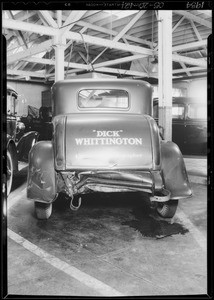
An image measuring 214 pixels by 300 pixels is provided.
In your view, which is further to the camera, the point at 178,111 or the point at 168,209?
the point at 178,111

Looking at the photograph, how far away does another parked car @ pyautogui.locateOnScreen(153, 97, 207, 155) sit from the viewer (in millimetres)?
9031

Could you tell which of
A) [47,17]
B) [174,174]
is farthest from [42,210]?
[47,17]

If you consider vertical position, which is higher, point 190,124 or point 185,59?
point 185,59

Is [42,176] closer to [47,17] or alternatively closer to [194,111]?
[47,17]

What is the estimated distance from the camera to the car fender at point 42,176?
11.6 ft

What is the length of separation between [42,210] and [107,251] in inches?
48.7

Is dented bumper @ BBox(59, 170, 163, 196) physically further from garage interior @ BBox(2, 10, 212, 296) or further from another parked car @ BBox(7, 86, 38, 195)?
another parked car @ BBox(7, 86, 38, 195)

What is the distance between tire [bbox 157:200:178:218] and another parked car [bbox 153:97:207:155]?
509 cm

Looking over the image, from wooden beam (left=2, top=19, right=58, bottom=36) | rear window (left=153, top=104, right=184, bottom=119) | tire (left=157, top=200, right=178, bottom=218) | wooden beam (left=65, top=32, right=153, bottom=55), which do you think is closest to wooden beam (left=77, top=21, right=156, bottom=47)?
wooden beam (left=65, top=32, right=153, bottom=55)

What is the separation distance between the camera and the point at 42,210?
3.92 meters

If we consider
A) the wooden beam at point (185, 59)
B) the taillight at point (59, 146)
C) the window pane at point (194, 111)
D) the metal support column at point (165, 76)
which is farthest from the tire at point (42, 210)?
the wooden beam at point (185, 59)

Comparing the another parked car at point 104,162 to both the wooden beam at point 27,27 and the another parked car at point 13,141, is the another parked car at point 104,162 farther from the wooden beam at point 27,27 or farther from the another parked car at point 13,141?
the wooden beam at point 27,27

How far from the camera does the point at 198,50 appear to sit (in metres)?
13.6

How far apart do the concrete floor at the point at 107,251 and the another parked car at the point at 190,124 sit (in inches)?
186
